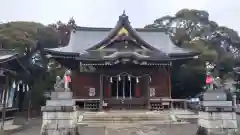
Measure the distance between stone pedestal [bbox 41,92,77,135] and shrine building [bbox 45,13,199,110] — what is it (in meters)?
7.30

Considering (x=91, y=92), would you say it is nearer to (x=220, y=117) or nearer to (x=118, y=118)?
(x=118, y=118)

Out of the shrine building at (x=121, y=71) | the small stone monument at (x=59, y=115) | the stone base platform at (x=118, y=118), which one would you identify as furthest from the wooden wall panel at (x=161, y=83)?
the small stone monument at (x=59, y=115)

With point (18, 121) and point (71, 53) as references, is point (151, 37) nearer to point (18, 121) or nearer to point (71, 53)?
point (71, 53)

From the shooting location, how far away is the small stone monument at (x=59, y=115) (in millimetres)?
11938

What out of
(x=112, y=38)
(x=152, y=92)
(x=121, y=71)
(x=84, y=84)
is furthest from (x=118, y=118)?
(x=112, y=38)

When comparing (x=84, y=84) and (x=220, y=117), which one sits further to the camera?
(x=84, y=84)

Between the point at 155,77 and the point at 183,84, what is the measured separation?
7.23 m

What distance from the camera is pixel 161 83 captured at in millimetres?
21922

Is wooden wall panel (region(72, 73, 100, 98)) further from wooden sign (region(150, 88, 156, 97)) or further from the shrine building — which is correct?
wooden sign (region(150, 88, 156, 97))

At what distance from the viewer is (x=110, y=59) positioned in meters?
19.5

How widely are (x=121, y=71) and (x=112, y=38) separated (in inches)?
126

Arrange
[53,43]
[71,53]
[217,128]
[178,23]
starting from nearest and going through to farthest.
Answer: [217,128] → [71,53] → [53,43] → [178,23]

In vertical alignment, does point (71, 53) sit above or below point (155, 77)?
above

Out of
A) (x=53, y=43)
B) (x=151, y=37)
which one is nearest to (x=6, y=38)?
(x=53, y=43)
